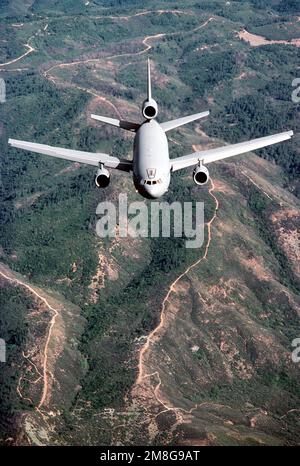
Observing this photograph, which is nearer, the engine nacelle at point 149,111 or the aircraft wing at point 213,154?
the aircraft wing at point 213,154

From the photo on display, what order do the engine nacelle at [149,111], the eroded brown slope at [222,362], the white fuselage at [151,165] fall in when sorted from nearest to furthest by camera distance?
the white fuselage at [151,165] → the engine nacelle at [149,111] → the eroded brown slope at [222,362]

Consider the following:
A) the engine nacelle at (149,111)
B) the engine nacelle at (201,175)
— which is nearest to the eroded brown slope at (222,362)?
the engine nacelle at (201,175)

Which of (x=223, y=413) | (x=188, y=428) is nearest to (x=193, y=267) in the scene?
(x=223, y=413)

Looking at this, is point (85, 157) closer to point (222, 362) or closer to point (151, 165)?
point (151, 165)

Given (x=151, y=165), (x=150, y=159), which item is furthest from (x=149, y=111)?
(x=151, y=165)

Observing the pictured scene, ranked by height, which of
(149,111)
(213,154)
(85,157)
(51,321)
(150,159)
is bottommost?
(51,321)

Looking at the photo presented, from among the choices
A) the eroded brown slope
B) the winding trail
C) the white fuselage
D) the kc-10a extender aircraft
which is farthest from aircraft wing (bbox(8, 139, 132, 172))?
the winding trail

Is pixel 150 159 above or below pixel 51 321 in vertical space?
above

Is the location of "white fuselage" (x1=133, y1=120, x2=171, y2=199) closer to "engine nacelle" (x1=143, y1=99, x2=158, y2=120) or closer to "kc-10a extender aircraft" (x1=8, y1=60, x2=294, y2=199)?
"kc-10a extender aircraft" (x1=8, y1=60, x2=294, y2=199)

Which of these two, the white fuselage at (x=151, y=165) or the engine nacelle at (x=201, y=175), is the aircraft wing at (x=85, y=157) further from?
the engine nacelle at (x=201, y=175)
